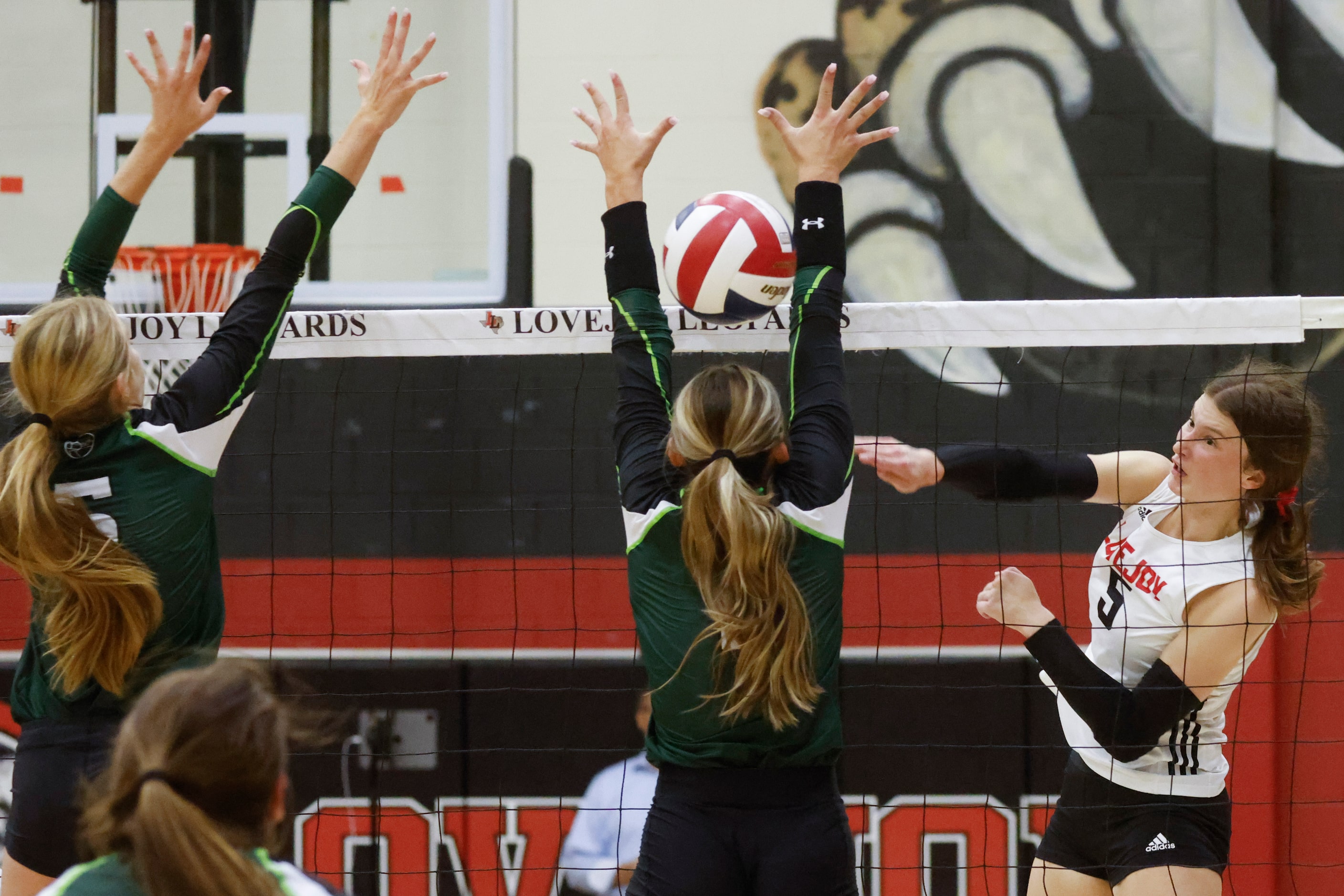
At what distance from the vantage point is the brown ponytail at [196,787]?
142 centimetres

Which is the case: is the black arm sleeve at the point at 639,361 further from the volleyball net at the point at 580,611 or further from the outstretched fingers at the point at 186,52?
the volleyball net at the point at 580,611

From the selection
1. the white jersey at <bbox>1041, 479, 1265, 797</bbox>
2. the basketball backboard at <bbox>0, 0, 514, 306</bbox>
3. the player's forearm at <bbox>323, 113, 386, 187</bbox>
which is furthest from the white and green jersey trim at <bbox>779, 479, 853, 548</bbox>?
the basketball backboard at <bbox>0, 0, 514, 306</bbox>

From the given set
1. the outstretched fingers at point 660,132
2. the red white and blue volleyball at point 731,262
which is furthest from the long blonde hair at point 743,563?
the outstretched fingers at point 660,132

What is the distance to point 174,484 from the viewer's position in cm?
248

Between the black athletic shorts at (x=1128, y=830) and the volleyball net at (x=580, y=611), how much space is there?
6.46 ft

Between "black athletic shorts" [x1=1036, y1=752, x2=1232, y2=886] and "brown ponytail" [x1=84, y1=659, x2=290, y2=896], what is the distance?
7.07 feet

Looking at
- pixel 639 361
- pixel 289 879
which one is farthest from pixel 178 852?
pixel 639 361

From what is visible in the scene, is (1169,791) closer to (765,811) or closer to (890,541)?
(765,811)

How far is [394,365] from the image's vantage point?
530 centimetres

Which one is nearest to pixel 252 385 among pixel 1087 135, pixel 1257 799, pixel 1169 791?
pixel 1169 791

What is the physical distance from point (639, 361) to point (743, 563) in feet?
1.67

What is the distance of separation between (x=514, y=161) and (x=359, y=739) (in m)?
2.56

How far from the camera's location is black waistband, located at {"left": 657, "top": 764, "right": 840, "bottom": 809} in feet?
7.70

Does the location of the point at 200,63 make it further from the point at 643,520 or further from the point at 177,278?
the point at 177,278
